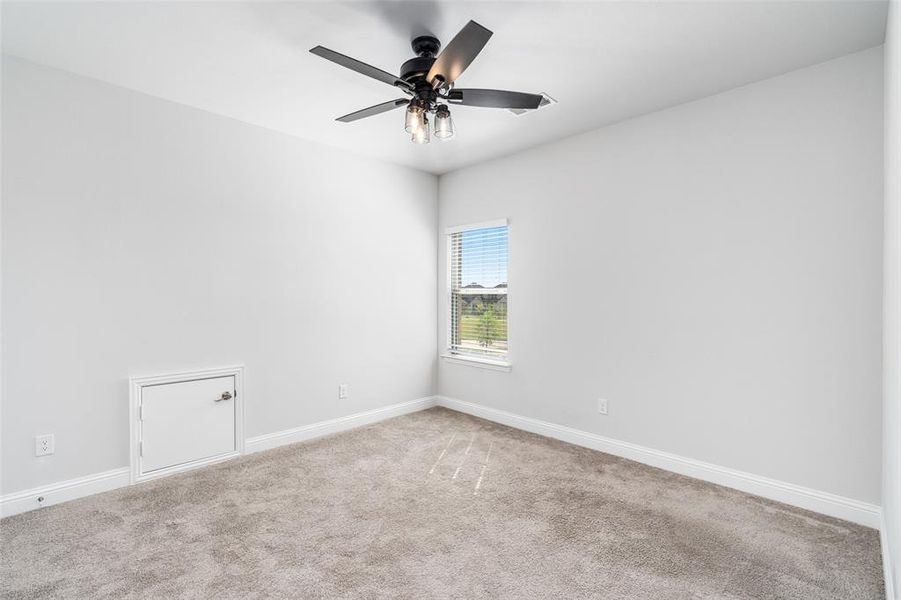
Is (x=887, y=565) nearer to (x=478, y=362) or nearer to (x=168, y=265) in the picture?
(x=478, y=362)

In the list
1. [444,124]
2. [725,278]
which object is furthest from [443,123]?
[725,278]

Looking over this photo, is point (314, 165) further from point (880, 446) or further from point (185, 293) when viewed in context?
point (880, 446)

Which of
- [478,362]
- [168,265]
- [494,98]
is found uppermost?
[494,98]

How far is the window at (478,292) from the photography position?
4.38m

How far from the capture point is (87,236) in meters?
2.77

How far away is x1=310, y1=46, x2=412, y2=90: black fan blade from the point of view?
1913 mm

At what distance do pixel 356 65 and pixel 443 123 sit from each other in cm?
54

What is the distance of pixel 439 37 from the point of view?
7.55ft

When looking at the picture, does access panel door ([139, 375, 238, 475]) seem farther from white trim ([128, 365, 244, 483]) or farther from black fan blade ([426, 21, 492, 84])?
black fan blade ([426, 21, 492, 84])

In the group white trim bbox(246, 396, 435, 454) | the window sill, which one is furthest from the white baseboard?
the window sill

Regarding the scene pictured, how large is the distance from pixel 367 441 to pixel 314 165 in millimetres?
2457

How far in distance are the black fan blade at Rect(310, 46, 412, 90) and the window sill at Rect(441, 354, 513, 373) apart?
2.78 meters

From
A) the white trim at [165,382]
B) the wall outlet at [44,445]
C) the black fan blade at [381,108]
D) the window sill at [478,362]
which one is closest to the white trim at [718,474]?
the window sill at [478,362]

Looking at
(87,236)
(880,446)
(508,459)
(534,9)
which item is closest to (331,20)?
(534,9)
